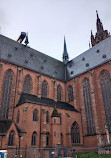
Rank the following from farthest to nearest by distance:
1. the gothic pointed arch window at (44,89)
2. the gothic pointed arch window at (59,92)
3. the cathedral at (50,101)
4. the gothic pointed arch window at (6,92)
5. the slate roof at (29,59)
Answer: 1. the gothic pointed arch window at (59,92)
2. the gothic pointed arch window at (44,89)
3. the slate roof at (29,59)
4. the gothic pointed arch window at (6,92)
5. the cathedral at (50,101)

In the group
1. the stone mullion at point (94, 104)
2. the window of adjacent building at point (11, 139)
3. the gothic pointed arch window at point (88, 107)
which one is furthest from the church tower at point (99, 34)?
the window of adjacent building at point (11, 139)

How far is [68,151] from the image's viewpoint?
864 inches

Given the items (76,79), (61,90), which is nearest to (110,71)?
(76,79)

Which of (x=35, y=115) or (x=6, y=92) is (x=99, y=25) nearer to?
(x=6, y=92)

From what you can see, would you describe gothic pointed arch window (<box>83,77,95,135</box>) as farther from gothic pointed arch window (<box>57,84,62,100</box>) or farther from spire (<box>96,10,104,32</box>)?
spire (<box>96,10,104,32</box>)

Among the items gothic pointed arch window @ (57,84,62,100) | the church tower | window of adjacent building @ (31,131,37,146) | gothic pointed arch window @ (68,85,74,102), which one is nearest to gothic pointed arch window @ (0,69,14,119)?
window of adjacent building @ (31,131,37,146)

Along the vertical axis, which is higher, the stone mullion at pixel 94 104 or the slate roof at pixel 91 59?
the slate roof at pixel 91 59

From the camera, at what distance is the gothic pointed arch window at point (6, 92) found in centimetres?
2234

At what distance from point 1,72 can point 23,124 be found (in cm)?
926

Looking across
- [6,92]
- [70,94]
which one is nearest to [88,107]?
[70,94]

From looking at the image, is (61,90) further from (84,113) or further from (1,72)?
(1,72)

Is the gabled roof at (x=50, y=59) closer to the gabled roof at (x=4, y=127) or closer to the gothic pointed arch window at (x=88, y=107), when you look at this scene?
the gothic pointed arch window at (x=88, y=107)

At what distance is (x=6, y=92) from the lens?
936 inches

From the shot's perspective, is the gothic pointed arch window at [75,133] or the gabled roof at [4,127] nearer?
the gabled roof at [4,127]
